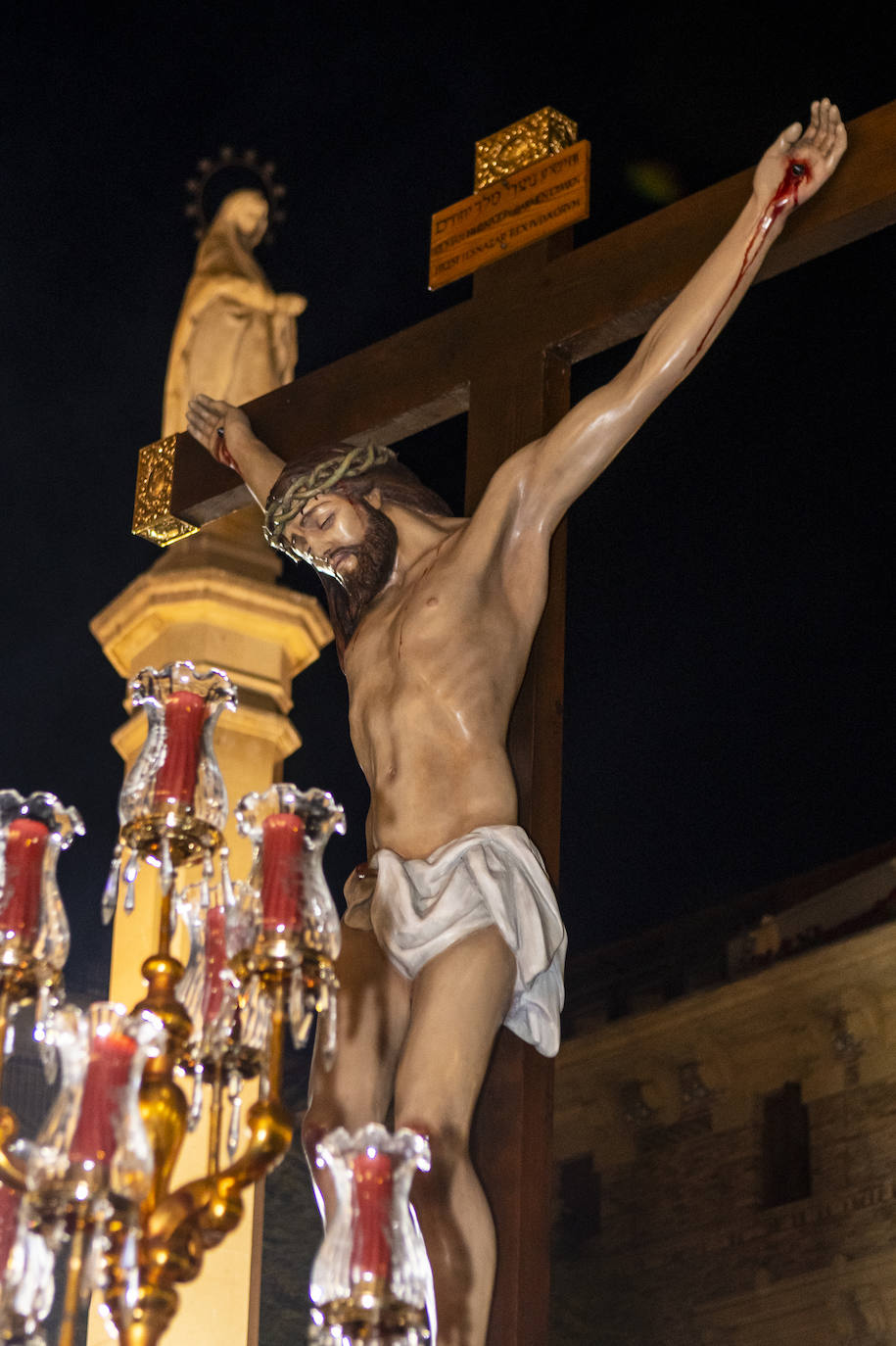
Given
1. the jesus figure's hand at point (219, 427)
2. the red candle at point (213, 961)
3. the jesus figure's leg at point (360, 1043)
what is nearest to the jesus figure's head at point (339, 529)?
the jesus figure's hand at point (219, 427)

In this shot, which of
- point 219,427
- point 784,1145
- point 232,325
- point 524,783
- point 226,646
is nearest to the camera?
point 524,783

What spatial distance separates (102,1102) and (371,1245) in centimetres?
39

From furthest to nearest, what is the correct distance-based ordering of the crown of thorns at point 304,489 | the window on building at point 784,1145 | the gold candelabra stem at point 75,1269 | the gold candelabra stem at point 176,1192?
the window on building at point 784,1145
the crown of thorns at point 304,489
the gold candelabra stem at point 176,1192
the gold candelabra stem at point 75,1269

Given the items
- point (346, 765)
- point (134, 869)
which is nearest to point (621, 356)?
point (346, 765)

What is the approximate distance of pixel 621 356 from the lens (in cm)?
1019

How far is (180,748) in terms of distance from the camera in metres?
3.46

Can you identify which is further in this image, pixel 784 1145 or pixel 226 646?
pixel 784 1145

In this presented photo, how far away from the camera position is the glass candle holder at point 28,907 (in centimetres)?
331

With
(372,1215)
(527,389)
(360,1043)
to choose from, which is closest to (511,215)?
(527,389)

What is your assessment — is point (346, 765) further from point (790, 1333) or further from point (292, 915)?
point (292, 915)

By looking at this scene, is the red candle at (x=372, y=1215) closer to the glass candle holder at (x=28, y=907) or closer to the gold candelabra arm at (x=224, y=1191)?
the gold candelabra arm at (x=224, y=1191)

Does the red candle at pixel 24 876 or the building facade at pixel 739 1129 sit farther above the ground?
the building facade at pixel 739 1129

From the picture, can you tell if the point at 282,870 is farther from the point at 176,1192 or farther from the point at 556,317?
the point at 556,317

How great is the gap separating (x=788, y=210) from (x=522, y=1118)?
6.09 feet
